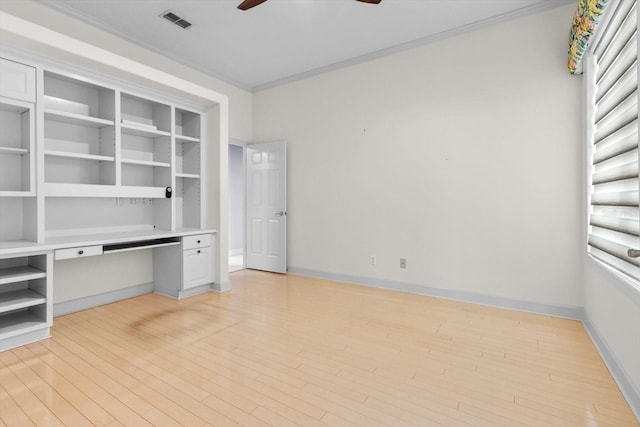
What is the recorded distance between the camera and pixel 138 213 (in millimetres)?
4148

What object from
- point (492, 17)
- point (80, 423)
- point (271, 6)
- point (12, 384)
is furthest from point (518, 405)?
point (271, 6)

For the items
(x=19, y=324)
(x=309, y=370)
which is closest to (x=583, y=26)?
(x=309, y=370)

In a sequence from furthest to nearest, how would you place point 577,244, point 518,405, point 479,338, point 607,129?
point 577,244 → point 479,338 → point 607,129 → point 518,405

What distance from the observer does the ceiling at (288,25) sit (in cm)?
341

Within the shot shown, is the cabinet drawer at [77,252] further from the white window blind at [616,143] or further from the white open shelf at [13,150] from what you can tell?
the white window blind at [616,143]

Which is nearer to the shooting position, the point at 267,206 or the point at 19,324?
the point at 19,324

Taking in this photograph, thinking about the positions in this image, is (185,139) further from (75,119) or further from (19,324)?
(19,324)

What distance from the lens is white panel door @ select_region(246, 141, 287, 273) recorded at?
5.34 meters

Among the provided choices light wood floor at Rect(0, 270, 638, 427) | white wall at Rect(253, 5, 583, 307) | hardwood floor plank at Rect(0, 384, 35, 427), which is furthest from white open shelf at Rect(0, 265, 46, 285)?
white wall at Rect(253, 5, 583, 307)

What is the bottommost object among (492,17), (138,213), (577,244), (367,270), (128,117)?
(367,270)

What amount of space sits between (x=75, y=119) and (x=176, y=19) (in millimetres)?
1541

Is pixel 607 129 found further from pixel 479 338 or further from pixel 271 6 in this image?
pixel 271 6

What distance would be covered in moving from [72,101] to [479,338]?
4681 millimetres

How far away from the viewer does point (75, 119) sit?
3.33 m
